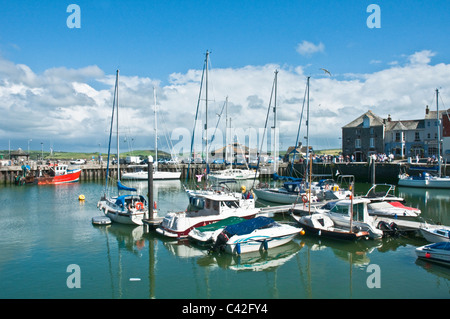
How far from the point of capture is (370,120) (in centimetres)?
7456

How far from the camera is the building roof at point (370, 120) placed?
74.1 m

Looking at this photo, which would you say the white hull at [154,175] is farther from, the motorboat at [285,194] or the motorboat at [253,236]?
the motorboat at [253,236]

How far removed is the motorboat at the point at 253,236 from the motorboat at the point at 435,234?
754cm

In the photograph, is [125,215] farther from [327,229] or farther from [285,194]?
[285,194]

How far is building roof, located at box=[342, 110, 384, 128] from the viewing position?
2917 inches

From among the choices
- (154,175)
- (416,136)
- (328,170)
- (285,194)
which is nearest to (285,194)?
(285,194)

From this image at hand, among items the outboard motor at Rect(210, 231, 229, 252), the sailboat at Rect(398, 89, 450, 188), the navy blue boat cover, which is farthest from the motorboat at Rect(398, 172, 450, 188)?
the outboard motor at Rect(210, 231, 229, 252)

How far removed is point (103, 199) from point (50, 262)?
15.2 meters

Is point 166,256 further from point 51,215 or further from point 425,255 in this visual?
point 51,215

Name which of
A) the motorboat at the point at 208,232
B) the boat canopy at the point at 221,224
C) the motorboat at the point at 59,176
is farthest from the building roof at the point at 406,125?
the motorboat at the point at 59,176
